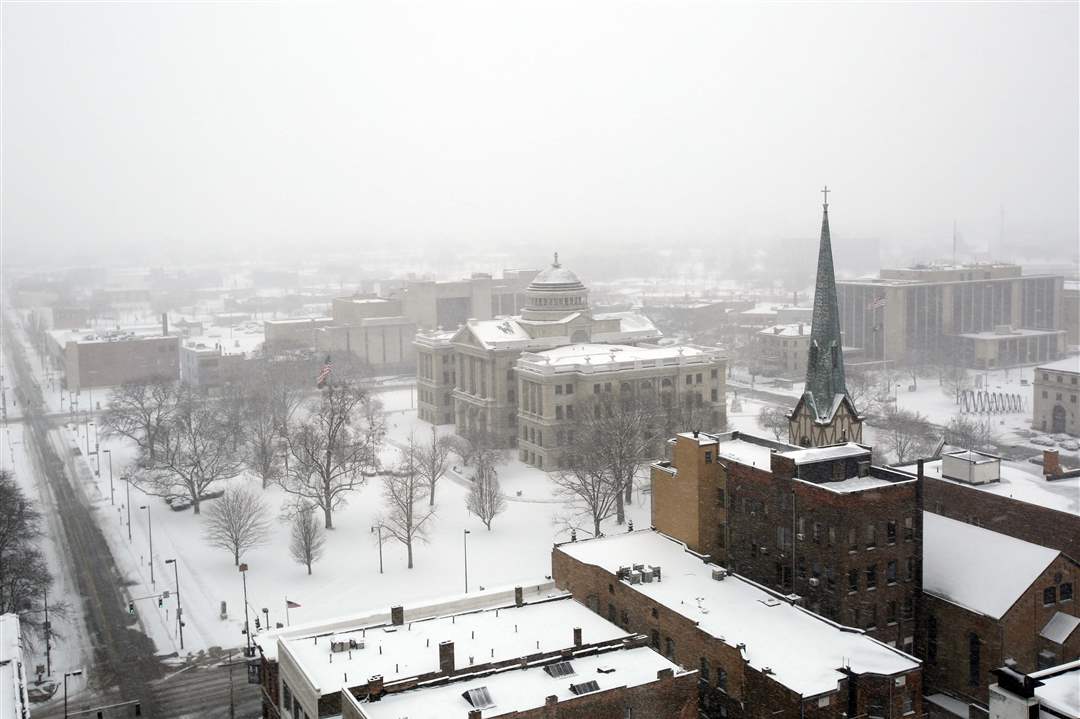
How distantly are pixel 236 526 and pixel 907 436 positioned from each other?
172 ft

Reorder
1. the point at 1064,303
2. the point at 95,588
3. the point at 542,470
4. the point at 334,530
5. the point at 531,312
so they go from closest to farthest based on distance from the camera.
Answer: the point at 95,588, the point at 334,530, the point at 542,470, the point at 531,312, the point at 1064,303

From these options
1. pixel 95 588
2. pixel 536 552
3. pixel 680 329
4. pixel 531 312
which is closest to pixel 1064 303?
pixel 680 329

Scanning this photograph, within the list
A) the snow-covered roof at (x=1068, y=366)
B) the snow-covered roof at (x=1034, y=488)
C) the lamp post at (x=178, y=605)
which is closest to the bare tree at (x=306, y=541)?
the lamp post at (x=178, y=605)

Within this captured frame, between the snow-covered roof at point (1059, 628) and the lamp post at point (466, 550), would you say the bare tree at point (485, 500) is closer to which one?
the lamp post at point (466, 550)

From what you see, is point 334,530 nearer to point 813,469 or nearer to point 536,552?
point 536,552

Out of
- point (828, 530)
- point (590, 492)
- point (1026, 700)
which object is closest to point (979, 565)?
point (828, 530)

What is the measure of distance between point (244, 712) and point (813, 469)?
2728cm

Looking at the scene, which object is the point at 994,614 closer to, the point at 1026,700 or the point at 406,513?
the point at 1026,700

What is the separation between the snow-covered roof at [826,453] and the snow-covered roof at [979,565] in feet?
20.9

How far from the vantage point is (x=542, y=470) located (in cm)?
8962

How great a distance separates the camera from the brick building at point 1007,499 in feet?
160

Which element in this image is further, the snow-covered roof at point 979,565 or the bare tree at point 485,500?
the bare tree at point 485,500

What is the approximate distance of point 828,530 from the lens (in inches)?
1731

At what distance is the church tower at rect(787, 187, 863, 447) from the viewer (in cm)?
5222
